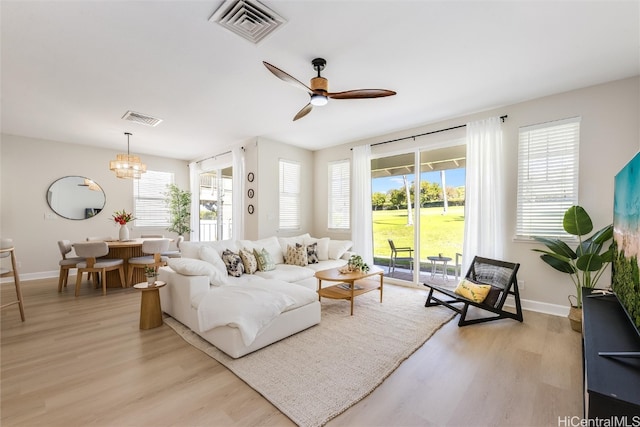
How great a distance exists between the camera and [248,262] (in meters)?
3.88

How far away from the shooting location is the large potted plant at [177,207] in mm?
6816

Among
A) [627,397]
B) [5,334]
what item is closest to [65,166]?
[5,334]

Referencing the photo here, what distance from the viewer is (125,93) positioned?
3.35 m

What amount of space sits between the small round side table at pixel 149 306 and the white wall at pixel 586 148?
4570 mm

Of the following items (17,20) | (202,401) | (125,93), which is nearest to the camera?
(202,401)

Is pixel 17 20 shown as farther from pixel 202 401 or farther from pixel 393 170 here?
pixel 393 170

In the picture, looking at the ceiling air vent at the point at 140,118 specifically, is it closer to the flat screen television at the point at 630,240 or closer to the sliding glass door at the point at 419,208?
the sliding glass door at the point at 419,208

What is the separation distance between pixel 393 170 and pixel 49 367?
5559 mm

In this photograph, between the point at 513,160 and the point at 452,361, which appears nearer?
the point at 452,361

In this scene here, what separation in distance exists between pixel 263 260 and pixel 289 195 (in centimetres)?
213

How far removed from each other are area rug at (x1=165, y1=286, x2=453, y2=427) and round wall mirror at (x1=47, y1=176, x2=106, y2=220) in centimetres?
436

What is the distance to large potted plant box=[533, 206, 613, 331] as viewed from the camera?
2816mm

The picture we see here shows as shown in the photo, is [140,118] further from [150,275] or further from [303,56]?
[303,56]

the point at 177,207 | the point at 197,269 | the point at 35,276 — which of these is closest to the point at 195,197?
the point at 177,207
